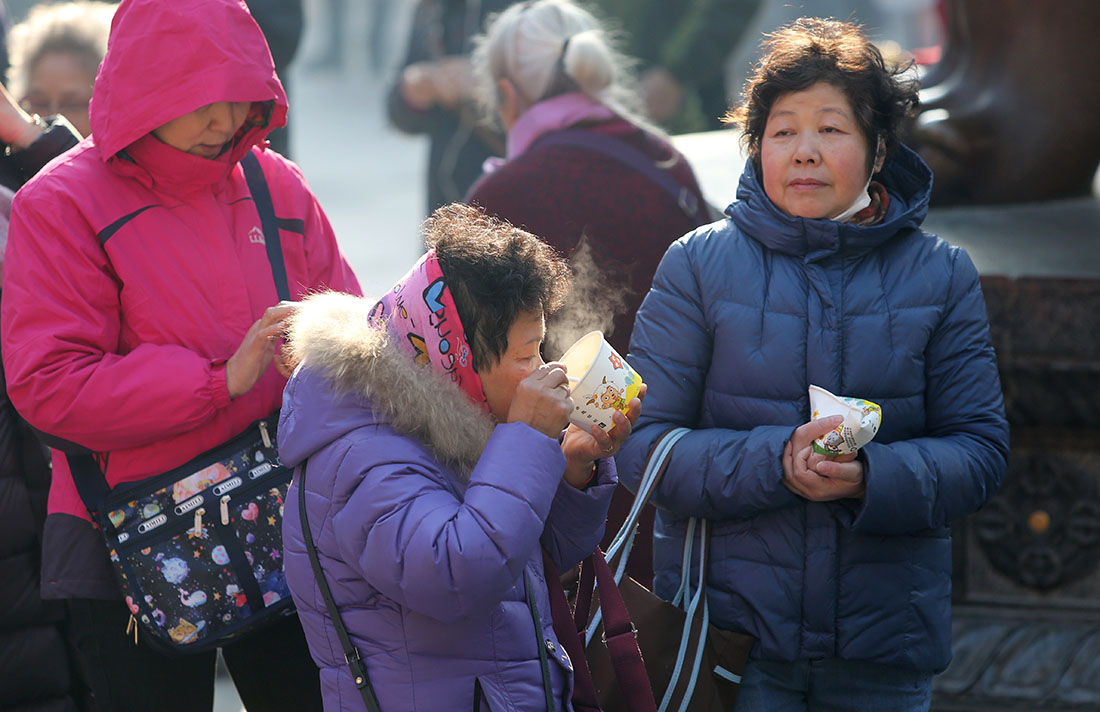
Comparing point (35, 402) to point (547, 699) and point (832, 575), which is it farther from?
point (832, 575)

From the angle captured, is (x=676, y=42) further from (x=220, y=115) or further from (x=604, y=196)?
(x=220, y=115)

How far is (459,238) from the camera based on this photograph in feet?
6.31

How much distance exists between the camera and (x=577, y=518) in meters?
2.07

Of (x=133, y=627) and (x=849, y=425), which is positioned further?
(x=133, y=627)

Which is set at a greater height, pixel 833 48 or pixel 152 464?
pixel 833 48

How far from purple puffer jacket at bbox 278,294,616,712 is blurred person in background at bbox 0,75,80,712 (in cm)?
123

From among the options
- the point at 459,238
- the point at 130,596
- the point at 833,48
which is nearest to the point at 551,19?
the point at 833,48

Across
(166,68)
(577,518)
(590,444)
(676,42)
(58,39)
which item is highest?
(166,68)

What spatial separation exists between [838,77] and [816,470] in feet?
2.67

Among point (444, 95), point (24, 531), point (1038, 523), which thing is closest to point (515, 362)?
point (24, 531)

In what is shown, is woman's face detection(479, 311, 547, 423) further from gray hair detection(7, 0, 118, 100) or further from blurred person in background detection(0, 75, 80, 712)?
gray hair detection(7, 0, 118, 100)

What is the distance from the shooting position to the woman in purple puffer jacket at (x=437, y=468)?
5.88 ft

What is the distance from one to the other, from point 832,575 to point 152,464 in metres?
1.35

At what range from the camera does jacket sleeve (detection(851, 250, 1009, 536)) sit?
88.4 inches
